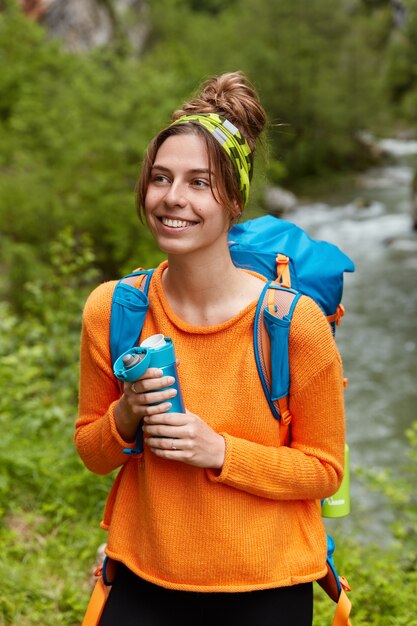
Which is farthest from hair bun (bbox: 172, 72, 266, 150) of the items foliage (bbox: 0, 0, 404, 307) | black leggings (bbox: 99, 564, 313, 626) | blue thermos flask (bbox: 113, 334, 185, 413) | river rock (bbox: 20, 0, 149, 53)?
river rock (bbox: 20, 0, 149, 53)

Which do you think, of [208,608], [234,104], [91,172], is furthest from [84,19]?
[208,608]

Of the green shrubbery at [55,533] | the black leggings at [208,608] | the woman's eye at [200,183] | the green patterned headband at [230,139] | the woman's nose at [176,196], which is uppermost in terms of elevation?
the green patterned headband at [230,139]

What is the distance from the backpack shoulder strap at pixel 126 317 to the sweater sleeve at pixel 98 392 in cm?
3

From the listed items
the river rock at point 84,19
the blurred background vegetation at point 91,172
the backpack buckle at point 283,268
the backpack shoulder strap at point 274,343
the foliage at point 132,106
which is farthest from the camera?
the river rock at point 84,19

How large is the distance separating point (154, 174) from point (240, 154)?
212 millimetres

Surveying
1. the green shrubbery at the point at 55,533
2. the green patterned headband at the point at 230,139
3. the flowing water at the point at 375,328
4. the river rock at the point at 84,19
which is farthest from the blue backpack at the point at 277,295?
the river rock at the point at 84,19

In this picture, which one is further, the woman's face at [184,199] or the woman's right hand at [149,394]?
the woman's face at [184,199]

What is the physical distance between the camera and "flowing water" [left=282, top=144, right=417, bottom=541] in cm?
702

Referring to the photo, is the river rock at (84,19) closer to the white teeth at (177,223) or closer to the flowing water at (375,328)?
the flowing water at (375,328)

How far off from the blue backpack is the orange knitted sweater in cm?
3

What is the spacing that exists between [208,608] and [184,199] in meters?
1.01

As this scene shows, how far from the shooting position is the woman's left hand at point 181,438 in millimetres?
1480

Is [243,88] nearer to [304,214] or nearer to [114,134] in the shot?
[114,134]

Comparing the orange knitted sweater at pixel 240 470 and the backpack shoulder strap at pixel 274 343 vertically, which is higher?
the backpack shoulder strap at pixel 274 343
